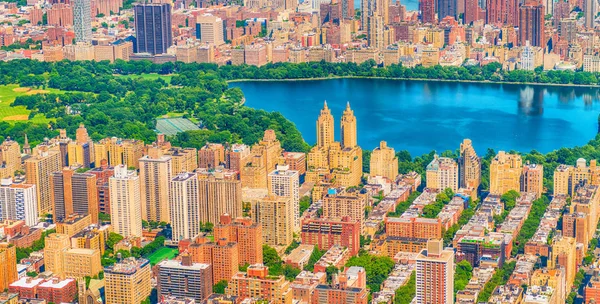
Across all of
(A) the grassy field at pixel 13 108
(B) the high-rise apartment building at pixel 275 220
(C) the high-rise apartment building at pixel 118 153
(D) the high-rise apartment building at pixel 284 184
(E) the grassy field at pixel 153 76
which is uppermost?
(E) the grassy field at pixel 153 76

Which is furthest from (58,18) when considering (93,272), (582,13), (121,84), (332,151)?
(93,272)

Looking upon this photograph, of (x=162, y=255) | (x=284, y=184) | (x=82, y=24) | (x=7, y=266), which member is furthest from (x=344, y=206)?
(x=82, y=24)

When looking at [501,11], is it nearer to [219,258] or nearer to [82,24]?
[82,24]

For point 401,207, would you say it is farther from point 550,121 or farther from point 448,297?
point 550,121

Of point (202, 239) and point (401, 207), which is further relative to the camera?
point (401, 207)

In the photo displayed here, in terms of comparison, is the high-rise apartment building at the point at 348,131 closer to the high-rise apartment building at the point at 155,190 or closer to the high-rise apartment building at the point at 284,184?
the high-rise apartment building at the point at 284,184

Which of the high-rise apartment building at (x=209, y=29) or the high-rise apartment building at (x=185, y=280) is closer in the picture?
the high-rise apartment building at (x=185, y=280)

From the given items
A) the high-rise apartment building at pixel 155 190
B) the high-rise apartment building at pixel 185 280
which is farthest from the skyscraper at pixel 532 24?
the high-rise apartment building at pixel 185 280
